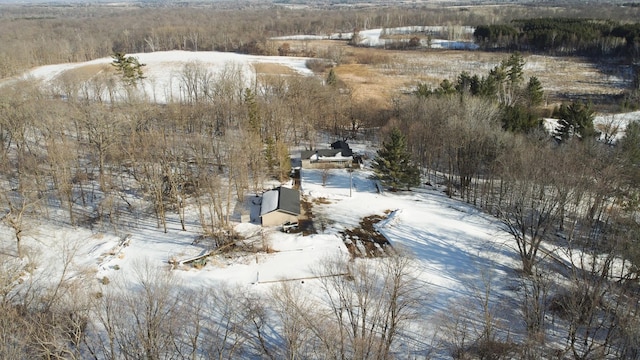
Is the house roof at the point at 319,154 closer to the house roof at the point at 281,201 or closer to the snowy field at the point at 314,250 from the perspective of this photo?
the snowy field at the point at 314,250

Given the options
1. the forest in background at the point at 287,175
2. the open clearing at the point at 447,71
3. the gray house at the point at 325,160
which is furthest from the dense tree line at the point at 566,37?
the gray house at the point at 325,160

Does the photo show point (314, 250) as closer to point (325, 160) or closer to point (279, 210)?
point (279, 210)

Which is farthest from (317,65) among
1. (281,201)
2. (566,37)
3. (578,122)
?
(566,37)

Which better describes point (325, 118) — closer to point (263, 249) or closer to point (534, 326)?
point (263, 249)

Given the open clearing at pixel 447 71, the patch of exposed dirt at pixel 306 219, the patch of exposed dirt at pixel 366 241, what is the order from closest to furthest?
the patch of exposed dirt at pixel 366 241 → the patch of exposed dirt at pixel 306 219 → the open clearing at pixel 447 71

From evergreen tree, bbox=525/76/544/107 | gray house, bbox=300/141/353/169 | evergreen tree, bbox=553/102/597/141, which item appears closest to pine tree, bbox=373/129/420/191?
gray house, bbox=300/141/353/169

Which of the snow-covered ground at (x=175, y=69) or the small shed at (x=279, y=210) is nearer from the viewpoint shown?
the small shed at (x=279, y=210)
